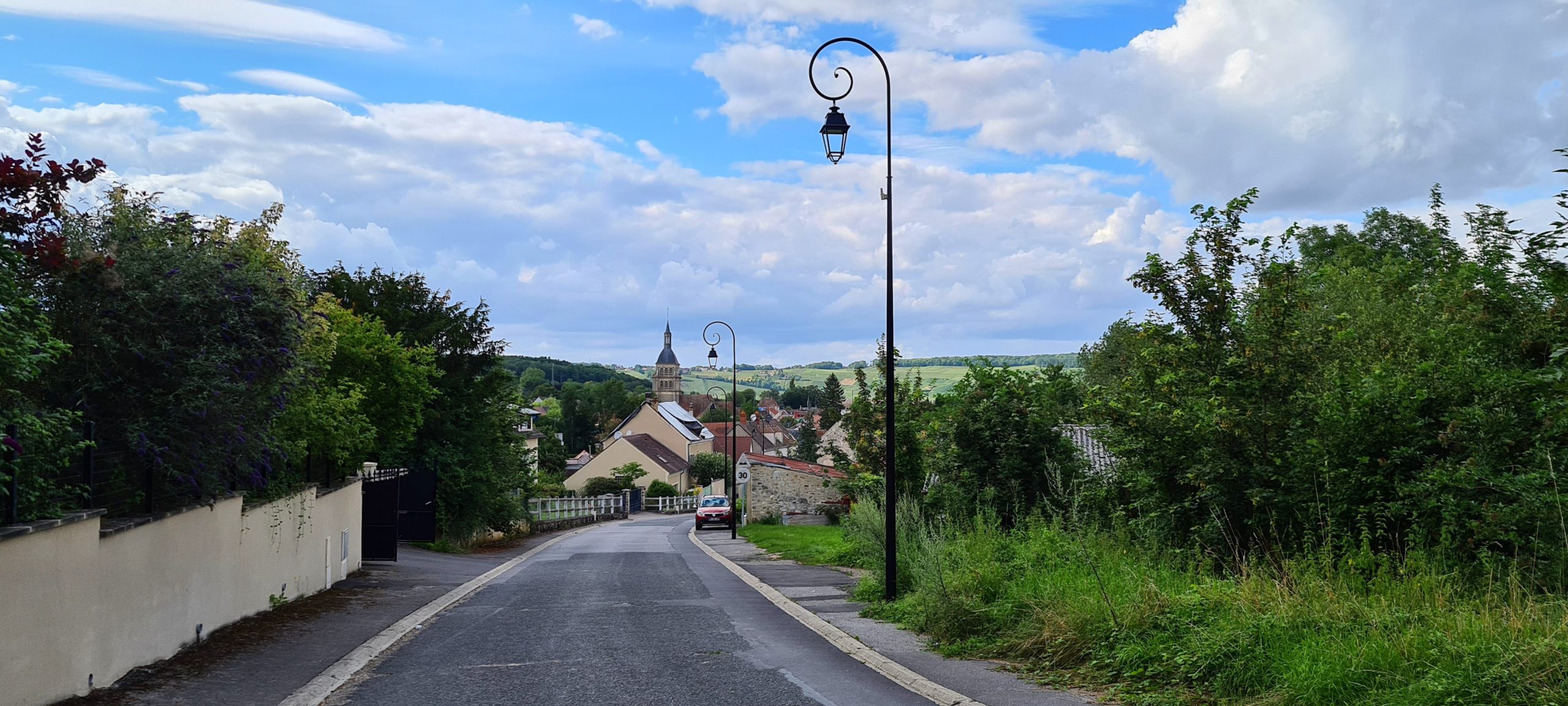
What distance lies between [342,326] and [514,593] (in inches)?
378

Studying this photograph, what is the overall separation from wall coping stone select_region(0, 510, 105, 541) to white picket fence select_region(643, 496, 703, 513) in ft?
254

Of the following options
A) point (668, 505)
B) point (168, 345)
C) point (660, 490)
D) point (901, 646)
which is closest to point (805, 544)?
point (901, 646)

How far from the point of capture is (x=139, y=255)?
36.3ft

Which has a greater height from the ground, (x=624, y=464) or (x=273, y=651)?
(x=273, y=651)

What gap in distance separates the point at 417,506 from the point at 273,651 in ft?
65.2

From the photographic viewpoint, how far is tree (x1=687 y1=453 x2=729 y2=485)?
104 metres

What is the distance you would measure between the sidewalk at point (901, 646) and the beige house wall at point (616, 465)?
254 feet

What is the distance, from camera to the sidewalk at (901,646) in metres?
8.43

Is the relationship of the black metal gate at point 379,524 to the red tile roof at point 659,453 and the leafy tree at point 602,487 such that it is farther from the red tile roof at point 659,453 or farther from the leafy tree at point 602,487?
the red tile roof at point 659,453

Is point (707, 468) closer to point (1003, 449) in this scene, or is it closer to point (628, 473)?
point (628, 473)

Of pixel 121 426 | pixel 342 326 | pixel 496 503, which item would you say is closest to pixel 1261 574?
pixel 121 426

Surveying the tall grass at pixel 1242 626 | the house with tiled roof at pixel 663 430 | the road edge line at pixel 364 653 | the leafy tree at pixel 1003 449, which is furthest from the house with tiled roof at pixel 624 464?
the tall grass at pixel 1242 626

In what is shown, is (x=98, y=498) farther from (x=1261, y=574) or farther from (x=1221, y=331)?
(x=1221, y=331)

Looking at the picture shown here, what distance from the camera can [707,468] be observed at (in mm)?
106125
